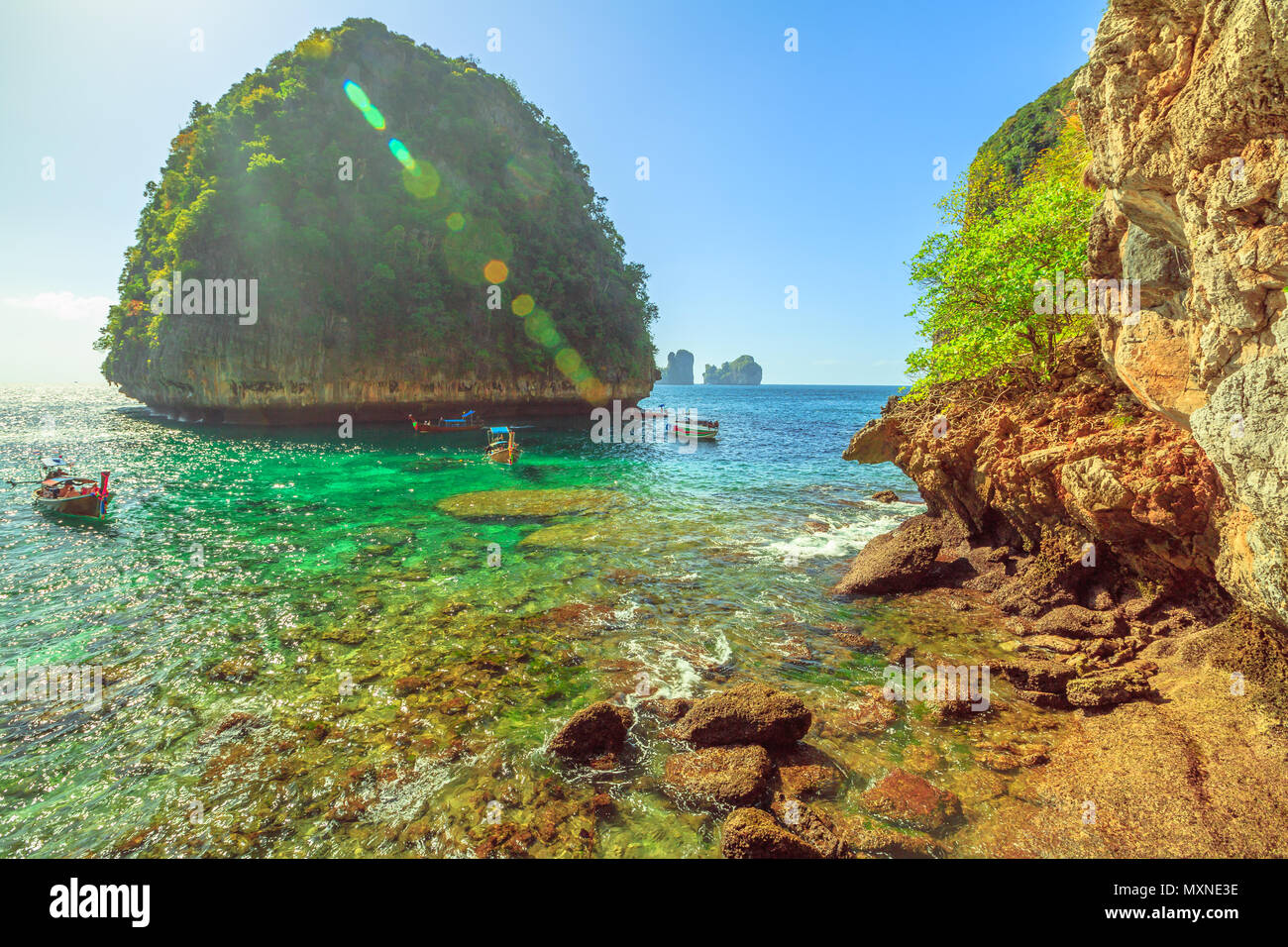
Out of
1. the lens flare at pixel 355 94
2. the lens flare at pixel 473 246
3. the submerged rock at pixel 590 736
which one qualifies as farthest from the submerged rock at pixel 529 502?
the lens flare at pixel 355 94

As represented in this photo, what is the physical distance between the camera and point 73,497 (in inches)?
664

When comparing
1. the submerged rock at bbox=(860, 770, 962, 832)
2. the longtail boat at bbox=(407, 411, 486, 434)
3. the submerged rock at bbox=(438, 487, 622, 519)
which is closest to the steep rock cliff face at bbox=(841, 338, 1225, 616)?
the submerged rock at bbox=(860, 770, 962, 832)

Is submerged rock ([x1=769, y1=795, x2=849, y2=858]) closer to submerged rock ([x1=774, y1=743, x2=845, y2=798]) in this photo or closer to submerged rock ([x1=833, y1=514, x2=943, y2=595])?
submerged rock ([x1=774, y1=743, x2=845, y2=798])

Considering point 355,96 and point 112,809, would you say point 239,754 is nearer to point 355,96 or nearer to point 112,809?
point 112,809

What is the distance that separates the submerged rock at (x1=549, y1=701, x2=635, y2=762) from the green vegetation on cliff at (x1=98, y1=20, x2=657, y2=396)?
4930 cm

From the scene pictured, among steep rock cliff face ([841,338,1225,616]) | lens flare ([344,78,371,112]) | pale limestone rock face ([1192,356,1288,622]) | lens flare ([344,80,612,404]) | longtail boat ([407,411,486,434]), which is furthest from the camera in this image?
lens flare ([344,78,371,112])

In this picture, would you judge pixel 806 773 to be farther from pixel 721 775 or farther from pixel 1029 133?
pixel 1029 133

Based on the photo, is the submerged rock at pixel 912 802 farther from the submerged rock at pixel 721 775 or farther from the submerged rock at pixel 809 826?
the submerged rock at pixel 721 775

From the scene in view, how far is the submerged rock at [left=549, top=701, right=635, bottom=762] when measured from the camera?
6.17 metres

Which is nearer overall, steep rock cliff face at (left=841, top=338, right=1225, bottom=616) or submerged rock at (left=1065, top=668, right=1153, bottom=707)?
submerged rock at (left=1065, top=668, right=1153, bottom=707)

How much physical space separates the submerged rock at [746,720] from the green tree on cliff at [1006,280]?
30.5ft

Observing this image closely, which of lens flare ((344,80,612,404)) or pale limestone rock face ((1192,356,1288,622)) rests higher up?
lens flare ((344,80,612,404))

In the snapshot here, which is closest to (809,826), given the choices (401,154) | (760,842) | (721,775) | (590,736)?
(760,842)
